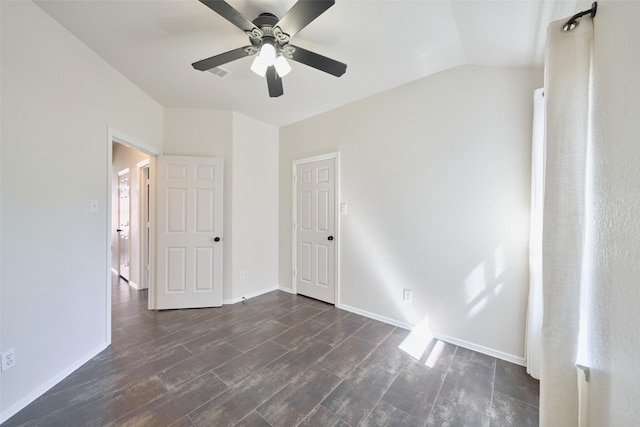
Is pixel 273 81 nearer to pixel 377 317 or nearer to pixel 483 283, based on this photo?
pixel 483 283

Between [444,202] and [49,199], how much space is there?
3305 millimetres

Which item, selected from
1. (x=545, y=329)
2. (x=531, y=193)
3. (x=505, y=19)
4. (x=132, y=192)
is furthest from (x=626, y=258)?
(x=132, y=192)

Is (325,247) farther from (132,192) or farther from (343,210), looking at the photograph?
(132,192)

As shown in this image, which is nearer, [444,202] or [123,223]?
[444,202]

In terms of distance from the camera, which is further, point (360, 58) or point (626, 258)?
point (360, 58)

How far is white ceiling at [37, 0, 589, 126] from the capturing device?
1646 mm

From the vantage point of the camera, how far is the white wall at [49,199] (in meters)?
1.56

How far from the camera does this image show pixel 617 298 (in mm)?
823

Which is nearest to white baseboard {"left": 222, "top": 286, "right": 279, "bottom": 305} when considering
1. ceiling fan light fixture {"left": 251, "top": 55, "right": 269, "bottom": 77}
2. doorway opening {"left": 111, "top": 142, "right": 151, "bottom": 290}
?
doorway opening {"left": 111, "top": 142, "right": 151, "bottom": 290}

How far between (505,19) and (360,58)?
3.49 ft

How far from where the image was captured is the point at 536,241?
1.91 meters

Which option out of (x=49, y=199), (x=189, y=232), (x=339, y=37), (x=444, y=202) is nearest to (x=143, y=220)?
(x=189, y=232)

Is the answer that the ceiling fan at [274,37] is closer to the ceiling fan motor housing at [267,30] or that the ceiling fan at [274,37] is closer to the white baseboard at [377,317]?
the ceiling fan motor housing at [267,30]

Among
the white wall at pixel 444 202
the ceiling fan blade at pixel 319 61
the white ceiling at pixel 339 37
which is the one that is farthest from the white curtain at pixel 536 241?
the ceiling fan blade at pixel 319 61
